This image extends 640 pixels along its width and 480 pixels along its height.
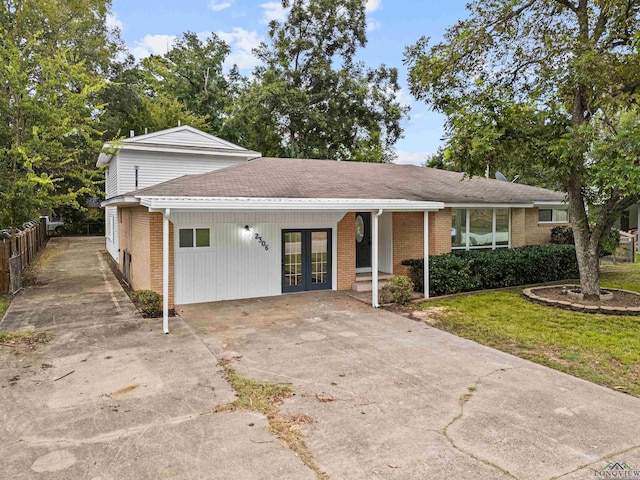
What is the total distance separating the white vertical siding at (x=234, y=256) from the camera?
33.7ft

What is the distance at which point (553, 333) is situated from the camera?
7.90 m

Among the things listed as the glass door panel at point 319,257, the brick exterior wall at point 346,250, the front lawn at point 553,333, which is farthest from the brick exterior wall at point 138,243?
the front lawn at point 553,333

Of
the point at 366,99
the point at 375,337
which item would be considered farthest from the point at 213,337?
the point at 366,99

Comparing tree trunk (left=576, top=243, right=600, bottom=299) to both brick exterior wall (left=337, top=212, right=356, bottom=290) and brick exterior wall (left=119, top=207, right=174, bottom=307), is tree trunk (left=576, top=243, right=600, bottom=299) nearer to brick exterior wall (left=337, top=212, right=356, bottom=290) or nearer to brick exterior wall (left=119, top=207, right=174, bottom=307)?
brick exterior wall (left=337, top=212, right=356, bottom=290)

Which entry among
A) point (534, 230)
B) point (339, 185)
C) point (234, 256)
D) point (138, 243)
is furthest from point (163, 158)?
point (534, 230)

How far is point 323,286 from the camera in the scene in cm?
1195

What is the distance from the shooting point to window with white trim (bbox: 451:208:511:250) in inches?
532

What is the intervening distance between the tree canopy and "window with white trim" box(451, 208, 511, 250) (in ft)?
9.63

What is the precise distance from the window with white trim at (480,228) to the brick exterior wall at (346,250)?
11.4 ft

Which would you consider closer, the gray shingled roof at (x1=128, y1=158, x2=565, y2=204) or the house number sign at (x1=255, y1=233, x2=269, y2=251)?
the gray shingled roof at (x1=128, y1=158, x2=565, y2=204)

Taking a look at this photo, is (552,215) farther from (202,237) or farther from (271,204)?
(202,237)

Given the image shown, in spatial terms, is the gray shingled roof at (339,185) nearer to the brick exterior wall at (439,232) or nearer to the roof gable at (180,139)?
the brick exterior wall at (439,232)

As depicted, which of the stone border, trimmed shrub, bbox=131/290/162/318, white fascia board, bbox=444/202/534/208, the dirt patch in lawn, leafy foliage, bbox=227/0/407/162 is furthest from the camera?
leafy foliage, bbox=227/0/407/162

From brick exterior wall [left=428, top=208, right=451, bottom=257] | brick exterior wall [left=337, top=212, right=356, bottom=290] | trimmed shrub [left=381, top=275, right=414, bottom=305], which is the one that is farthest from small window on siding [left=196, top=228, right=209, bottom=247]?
brick exterior wall [left=428, top=208, right=451, bottom=257]
